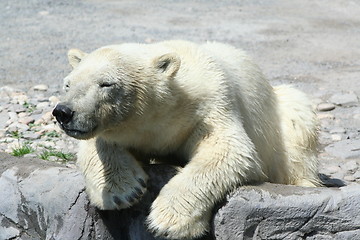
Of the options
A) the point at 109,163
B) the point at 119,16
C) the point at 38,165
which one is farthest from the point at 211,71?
the point at 119,16

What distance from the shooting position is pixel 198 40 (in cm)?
847

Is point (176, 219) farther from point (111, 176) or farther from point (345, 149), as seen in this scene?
point (345, 149)

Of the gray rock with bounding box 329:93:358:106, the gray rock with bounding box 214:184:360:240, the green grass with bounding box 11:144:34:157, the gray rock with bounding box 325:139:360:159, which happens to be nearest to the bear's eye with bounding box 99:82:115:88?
the gray rock with bounding box 214:184:360:240

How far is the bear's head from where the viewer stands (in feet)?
10.5

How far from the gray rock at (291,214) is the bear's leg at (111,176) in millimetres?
435

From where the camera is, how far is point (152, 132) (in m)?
3.56

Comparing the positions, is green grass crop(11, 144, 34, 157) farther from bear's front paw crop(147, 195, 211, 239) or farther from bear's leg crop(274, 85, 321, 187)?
bear's front paw crop(147, 195, 211, 239)

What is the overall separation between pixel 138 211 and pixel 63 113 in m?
0.75

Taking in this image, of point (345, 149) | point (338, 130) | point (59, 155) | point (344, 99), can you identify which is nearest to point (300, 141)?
point (345, 149)

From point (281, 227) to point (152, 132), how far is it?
0.78m

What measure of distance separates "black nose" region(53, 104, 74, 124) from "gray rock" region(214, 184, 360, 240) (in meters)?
0.85

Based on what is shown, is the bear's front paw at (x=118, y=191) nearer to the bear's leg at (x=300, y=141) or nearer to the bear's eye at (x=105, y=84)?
the bear's eye at (x=105, y=84)

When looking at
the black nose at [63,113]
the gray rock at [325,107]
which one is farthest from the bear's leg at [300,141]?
the gray rock at [325,107]

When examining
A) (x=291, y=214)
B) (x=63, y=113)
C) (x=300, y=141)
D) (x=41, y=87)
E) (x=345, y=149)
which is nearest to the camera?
(x=63, y=113)
